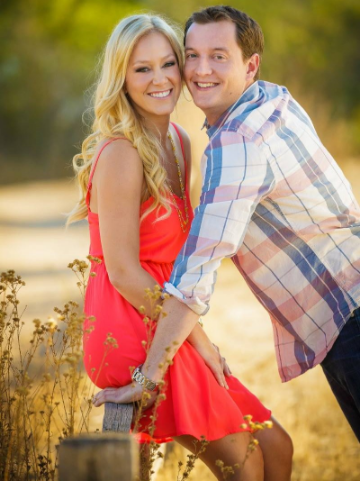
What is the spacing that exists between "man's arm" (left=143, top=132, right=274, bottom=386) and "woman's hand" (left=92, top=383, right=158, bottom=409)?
71 millimetres

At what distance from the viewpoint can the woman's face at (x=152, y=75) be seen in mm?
2961

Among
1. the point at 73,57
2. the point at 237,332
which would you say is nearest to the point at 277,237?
the point at 237,332

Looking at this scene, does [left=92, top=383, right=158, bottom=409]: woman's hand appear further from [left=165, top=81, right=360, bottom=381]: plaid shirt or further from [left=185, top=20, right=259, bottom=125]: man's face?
[left=185, top=20, right=259, bottom=125]: man's face

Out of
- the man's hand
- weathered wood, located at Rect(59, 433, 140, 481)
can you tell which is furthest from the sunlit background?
weathered wood, located at Rect(59, 433, 140, 481)

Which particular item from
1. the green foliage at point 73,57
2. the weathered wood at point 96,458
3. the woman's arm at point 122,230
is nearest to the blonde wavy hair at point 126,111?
the woman's arm at point 122,230

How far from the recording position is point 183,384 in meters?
2.63

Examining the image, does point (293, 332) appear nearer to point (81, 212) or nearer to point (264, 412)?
point (264, 412)

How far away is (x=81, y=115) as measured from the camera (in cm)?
1739

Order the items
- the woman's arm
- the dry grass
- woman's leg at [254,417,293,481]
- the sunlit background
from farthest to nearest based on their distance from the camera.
→ 1. the sunlit background
2. the dry grass
3. woman's leg at [254,417,293,481]
4. the woman's arm

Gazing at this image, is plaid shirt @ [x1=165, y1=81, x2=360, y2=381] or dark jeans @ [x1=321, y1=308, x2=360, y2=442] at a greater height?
plaid shirt @ [x1=165, y1=81, x2=360, y2=381]

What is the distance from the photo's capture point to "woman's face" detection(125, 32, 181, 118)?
296cm

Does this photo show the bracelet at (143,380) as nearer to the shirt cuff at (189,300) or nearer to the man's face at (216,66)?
the shirt cuff at (189,300)

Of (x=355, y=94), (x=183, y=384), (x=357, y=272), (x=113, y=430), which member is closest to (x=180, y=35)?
(x=357, y=272)

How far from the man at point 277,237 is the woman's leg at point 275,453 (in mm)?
281
